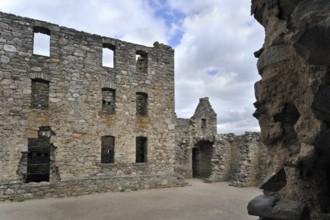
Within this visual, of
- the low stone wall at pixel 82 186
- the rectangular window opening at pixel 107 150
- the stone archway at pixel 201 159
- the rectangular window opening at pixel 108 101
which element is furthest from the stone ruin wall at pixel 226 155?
the rectangular window opening at pixel 108 101

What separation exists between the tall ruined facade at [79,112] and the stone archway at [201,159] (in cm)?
436

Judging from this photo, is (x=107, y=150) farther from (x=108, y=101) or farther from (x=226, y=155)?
(x=226, y=155)

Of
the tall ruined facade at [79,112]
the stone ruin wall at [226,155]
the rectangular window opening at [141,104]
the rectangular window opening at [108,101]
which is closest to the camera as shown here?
the tall ruined facade at [79,112]

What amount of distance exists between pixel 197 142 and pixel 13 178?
36.4ft

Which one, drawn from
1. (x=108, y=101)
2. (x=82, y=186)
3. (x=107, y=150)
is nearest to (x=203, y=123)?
(x=107, y=150)

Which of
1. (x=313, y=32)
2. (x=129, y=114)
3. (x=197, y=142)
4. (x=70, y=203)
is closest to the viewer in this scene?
(x=313, y=32)

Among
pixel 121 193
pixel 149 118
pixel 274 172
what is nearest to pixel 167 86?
pixel 149 118

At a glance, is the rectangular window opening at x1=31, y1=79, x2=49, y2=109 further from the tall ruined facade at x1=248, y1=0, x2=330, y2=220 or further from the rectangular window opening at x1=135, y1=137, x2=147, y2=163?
→ the tall ruined facade at x1=248, y1=0, x2=330, y2=220

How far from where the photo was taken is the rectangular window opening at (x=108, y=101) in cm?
1343

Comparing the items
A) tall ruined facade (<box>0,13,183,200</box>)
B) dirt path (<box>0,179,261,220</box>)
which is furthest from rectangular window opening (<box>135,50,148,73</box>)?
dirt path (<box>0,179,261,220</box>)

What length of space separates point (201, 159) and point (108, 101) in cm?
822

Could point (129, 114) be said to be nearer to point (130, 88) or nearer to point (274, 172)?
point (130, 88)

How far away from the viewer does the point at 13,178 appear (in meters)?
10.5

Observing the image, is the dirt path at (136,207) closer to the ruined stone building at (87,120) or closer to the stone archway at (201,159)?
the ruined stone building at (87,120)
